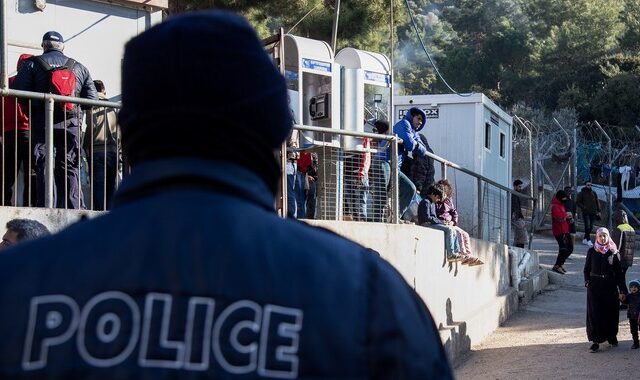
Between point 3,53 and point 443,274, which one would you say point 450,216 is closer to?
point 443,274

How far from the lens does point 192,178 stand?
1.72 meters

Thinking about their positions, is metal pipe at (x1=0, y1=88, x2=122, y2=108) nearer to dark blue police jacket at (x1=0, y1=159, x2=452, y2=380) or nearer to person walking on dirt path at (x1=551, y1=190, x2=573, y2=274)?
dark blue police jacket at (x1=0, y1=159, x2=452, y2=380)

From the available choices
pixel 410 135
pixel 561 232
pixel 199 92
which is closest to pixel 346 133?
pixel 410 135

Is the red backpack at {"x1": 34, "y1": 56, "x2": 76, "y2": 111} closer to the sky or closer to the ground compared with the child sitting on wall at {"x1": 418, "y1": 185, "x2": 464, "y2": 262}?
closer to the sky

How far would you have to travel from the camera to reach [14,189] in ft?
25.6

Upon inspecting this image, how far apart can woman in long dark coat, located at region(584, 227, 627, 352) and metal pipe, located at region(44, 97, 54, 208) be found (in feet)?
26.1

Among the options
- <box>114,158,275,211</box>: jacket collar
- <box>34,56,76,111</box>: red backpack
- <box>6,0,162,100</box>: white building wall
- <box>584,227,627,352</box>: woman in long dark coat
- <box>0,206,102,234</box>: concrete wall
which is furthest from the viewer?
<box>584,227,627,352</box>: woman in long dark coat

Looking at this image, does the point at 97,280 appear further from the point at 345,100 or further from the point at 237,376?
the point at 345,100

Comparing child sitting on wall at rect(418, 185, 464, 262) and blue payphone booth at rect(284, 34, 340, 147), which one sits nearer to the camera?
blue payphone booth at rect(284, 34, 340, 147)

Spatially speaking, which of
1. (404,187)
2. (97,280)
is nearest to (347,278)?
(97,280)

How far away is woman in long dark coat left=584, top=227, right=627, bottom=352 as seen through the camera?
13.3 meters

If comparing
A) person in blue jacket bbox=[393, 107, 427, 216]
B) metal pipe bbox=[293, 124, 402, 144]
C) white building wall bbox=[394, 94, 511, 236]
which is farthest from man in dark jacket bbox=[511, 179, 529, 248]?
metal pipe bbox=[293, 124, 402, 144]

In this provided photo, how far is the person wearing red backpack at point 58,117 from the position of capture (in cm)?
788

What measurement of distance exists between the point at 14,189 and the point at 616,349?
338 inches
